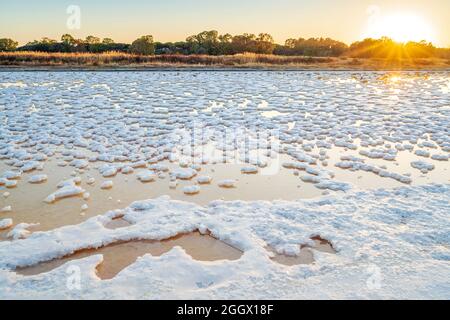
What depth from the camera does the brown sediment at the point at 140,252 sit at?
3143 millimetres

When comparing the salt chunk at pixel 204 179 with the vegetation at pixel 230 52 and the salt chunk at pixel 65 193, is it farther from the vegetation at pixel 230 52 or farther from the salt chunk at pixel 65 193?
the vegetation at pixel 230 52

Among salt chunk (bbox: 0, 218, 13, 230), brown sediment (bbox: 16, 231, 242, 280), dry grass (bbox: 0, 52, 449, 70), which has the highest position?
dry grass (bbox: 0, 52, 449, 70)

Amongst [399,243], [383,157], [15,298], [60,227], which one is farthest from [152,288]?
[383,157]

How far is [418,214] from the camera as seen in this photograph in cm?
407

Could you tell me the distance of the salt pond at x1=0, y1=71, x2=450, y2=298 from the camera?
3.02m

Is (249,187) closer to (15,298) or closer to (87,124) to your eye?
(15,298)

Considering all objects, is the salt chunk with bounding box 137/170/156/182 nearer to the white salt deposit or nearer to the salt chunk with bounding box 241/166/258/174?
the white salt deposit

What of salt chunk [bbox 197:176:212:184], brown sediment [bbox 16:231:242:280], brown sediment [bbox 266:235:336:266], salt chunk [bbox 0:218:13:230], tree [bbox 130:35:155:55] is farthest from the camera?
tree [bbox 130:35:155:55]

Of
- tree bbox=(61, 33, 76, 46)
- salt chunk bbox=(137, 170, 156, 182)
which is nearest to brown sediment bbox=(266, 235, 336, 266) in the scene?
salt chunk bbox=(137, 170, 156, 182)

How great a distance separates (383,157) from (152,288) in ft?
15.1

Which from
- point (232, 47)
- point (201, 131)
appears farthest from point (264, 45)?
point (201, 131)

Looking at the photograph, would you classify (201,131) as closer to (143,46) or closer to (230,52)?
(143,46)

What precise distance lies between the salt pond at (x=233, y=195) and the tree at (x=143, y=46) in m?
36.9

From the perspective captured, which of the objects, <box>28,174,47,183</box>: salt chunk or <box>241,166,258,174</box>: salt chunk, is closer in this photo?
<box>28,174,47,183</box>: salt chunk
